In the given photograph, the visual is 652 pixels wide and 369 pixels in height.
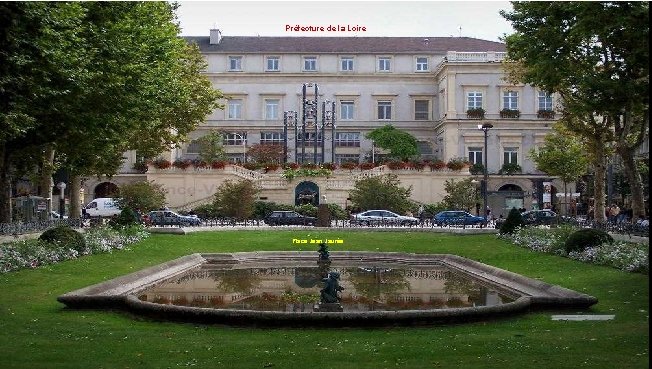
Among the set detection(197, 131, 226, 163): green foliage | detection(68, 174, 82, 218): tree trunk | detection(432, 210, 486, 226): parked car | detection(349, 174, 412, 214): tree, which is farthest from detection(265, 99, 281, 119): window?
detection(68, 174, 82, 218): tree trunk

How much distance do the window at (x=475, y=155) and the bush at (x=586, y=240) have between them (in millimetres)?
49604

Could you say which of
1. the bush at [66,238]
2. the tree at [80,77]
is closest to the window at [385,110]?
the tree at [80,77]

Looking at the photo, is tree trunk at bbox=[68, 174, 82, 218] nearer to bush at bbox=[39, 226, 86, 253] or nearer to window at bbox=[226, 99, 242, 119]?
bush at bbox=[39, 226, 86, 253]

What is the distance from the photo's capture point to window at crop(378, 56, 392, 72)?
8869cm

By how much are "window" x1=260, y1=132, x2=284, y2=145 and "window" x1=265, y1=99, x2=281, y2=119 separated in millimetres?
1775

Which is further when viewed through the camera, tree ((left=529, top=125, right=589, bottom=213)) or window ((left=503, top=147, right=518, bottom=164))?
window ((left=503, top=147, right=518, bottom=164))

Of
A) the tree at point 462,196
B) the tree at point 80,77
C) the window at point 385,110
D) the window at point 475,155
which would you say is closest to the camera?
the tree at point 80,77

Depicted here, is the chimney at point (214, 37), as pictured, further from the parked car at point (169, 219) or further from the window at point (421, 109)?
the parked car at point (169, 219)

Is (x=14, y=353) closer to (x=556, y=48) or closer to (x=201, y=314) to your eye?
(x=201, y=314)

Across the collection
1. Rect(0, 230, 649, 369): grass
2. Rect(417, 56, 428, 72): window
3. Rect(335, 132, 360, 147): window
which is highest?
Rect(417, 56, 428, 72): window

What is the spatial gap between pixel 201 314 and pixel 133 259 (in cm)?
1447

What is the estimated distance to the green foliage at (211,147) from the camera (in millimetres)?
80375

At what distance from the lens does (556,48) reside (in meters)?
34.8

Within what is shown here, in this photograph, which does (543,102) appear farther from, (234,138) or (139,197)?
(139,197)
